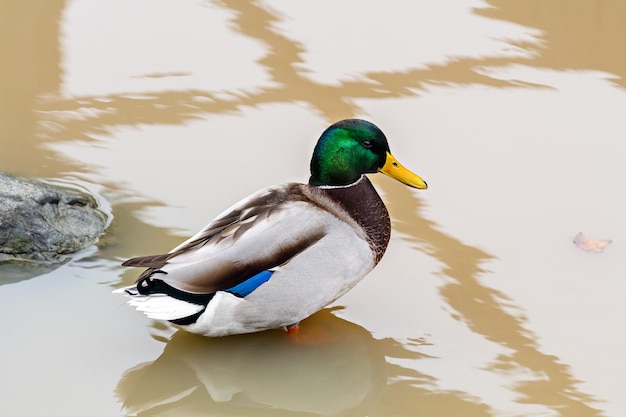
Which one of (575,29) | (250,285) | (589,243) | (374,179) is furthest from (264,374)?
(575,29)

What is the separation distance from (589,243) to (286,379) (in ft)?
4.87

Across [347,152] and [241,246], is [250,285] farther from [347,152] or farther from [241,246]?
[347,152]

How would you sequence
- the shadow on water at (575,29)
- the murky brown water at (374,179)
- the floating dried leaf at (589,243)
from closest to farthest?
the murky brown water at (374,179) < the floating dried leaf at (589,243) < the shadow on water at (575,29)

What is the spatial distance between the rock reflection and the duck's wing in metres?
0.70

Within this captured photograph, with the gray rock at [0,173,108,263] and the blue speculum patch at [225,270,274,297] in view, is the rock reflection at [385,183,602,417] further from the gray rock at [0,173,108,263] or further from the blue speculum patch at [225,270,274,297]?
the gray rock at [0,173,108,263]

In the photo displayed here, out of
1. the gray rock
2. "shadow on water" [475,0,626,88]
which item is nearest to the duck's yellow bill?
the gray rock

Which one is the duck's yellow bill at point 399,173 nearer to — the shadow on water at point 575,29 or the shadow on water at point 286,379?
the shadow on water at point 286,379

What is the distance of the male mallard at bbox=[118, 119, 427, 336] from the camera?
376cm

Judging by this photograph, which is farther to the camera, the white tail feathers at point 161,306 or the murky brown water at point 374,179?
the murky brown water at point 374,179

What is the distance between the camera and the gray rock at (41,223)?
14.1ft

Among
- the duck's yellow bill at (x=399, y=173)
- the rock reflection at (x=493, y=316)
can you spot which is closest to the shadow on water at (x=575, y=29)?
the rock reflection at (x=493, y=316)

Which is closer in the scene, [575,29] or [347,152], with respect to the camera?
[347,152]

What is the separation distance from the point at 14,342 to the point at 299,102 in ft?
6.85

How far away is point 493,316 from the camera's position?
4.15 m
